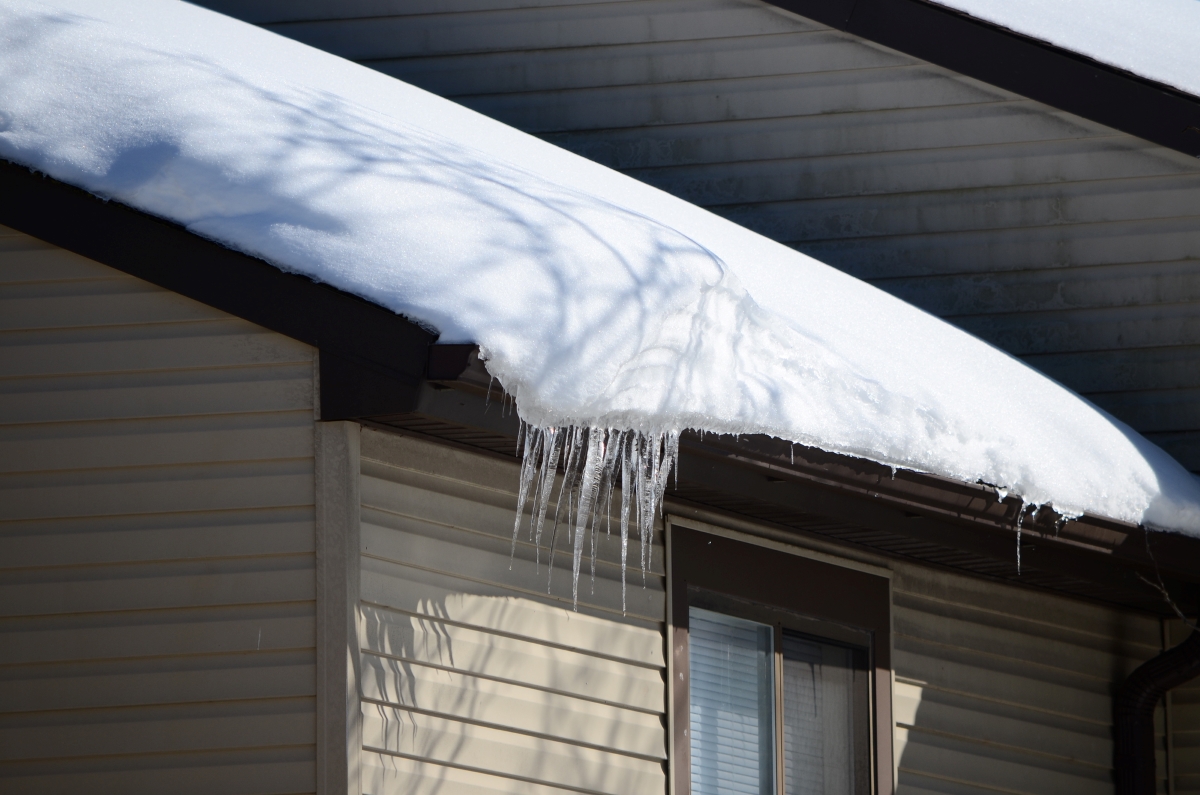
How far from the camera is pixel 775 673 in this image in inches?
190

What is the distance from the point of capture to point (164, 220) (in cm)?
370

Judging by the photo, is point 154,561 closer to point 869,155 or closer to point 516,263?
point 516,263

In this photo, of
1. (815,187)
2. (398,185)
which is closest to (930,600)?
(815,187)

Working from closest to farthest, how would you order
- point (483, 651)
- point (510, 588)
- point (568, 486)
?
point (483, 651) → point (510, 588) → point (568, 486)

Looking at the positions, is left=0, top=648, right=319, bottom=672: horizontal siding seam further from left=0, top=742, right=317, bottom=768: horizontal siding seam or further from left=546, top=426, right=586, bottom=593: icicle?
left=546, top=426, right=586, bottom=593: icicle

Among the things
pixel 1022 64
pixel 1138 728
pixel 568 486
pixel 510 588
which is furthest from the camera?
pixel 1022 64

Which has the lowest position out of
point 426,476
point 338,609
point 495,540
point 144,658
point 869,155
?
point 144,658

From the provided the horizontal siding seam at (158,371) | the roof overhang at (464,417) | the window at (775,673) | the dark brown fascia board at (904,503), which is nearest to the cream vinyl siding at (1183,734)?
the dark brown fascia board at (904,503)

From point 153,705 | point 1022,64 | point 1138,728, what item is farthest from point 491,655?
point 1022,64

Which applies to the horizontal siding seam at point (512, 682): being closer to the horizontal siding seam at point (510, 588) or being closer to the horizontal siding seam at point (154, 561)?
the horizontal siding seam at point (510, 588)

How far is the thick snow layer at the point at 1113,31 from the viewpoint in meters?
6.58

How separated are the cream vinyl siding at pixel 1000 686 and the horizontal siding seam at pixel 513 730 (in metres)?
1.48

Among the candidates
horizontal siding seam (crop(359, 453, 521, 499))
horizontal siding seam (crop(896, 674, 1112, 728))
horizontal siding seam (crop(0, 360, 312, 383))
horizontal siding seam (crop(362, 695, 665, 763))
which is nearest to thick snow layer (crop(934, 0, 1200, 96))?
horizontal siding seam (crop(896, 674, 1112, 728))

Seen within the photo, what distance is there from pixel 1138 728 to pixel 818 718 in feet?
6.17
